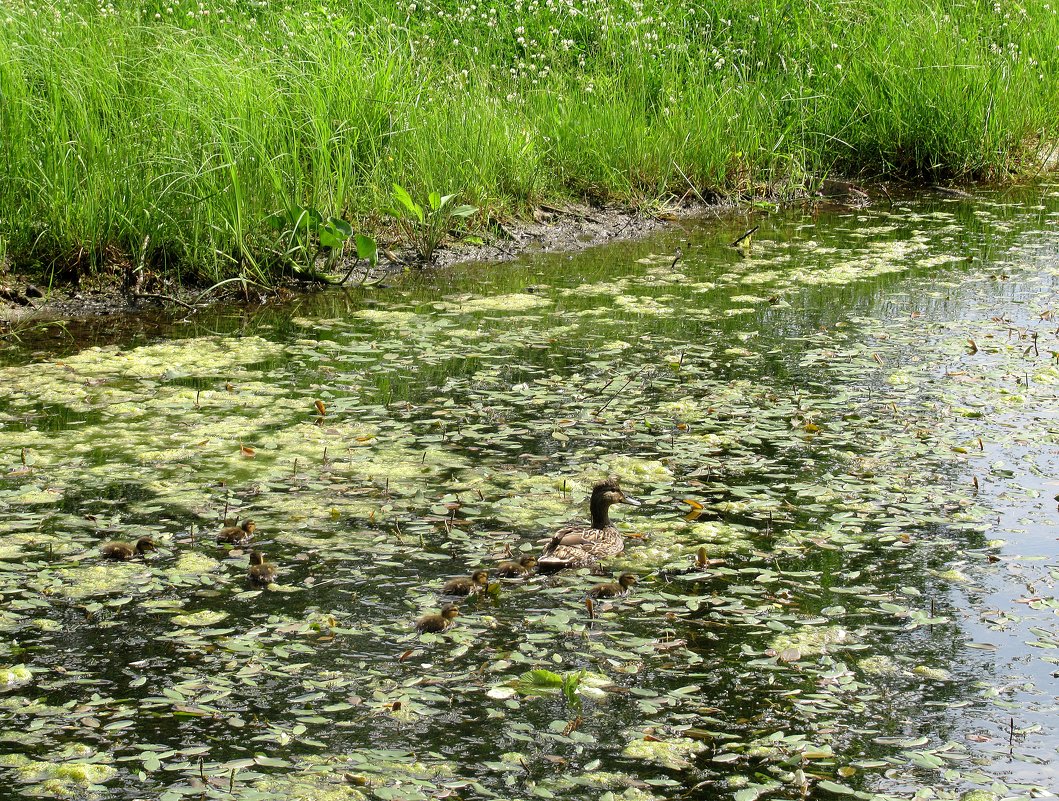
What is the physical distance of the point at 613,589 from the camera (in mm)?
4051

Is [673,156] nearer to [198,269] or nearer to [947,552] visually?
[198,269]

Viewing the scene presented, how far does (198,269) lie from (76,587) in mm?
3941

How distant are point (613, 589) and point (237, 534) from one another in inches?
53.7

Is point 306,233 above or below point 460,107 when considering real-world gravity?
below

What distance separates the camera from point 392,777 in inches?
123

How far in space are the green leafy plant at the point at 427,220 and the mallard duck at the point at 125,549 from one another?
4398 mm

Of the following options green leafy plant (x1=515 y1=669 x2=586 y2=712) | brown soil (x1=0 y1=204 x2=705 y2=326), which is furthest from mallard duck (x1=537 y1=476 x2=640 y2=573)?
brown soil (x1=0 y1=204 x2=705 y2=326)

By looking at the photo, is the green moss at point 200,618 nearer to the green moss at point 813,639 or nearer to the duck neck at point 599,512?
Result: the duck neck at point 599,512

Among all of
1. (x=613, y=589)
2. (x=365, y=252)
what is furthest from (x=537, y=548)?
(x=365, y=252)

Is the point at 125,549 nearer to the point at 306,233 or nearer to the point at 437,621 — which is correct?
the point at 437,621

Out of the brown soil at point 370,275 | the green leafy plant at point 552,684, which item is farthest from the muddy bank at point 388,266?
the green leafy plant at point 552,684

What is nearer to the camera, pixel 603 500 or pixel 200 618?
pixel 200 618

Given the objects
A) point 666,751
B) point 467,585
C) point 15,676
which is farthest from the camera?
point 467,585

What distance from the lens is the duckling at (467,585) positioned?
4.00m
